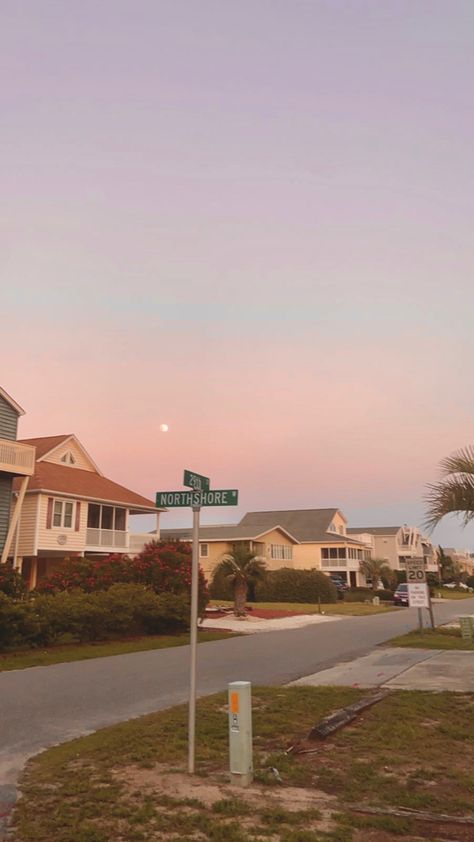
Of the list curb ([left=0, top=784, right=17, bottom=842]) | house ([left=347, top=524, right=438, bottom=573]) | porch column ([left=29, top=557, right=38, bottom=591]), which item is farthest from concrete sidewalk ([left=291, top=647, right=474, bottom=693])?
house ([left=347, top=524, right=438, bottom=573])

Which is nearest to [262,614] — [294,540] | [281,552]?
[281,552]

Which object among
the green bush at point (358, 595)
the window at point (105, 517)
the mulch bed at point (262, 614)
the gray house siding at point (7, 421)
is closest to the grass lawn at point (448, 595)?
the green bush at point (358, 595)

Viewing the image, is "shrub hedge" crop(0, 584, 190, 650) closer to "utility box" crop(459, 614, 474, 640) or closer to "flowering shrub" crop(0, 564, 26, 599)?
"flowering shrub" crop(0, 564, 26, 599)

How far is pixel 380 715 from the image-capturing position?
874 cm

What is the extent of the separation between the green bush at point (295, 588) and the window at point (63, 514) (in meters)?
18.1

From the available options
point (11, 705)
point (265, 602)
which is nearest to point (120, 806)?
point (11, 705)

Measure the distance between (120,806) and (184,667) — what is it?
9.44 m

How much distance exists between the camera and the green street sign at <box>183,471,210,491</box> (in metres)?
6.64

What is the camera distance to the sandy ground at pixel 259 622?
86.5 ft

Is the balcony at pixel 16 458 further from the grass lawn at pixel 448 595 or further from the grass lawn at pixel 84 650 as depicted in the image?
the grass lawn at pixel 448 595

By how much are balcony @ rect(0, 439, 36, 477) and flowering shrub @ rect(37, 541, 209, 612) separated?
178 inches

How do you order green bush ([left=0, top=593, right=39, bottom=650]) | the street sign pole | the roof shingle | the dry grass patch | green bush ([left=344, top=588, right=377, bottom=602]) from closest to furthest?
the street sign pole
green bush ([left=0, top=593, right=39, bottom=650])
the dry grass patch
the roof shingle
green bush ([left=344, top=588, right=377, bottom=602])

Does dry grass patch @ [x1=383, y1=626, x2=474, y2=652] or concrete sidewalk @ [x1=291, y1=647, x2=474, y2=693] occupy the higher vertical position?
dry grass patch @ [x1=383, y1=626, x2=474, y2=652]

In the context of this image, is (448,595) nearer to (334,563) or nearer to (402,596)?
(334,563)
